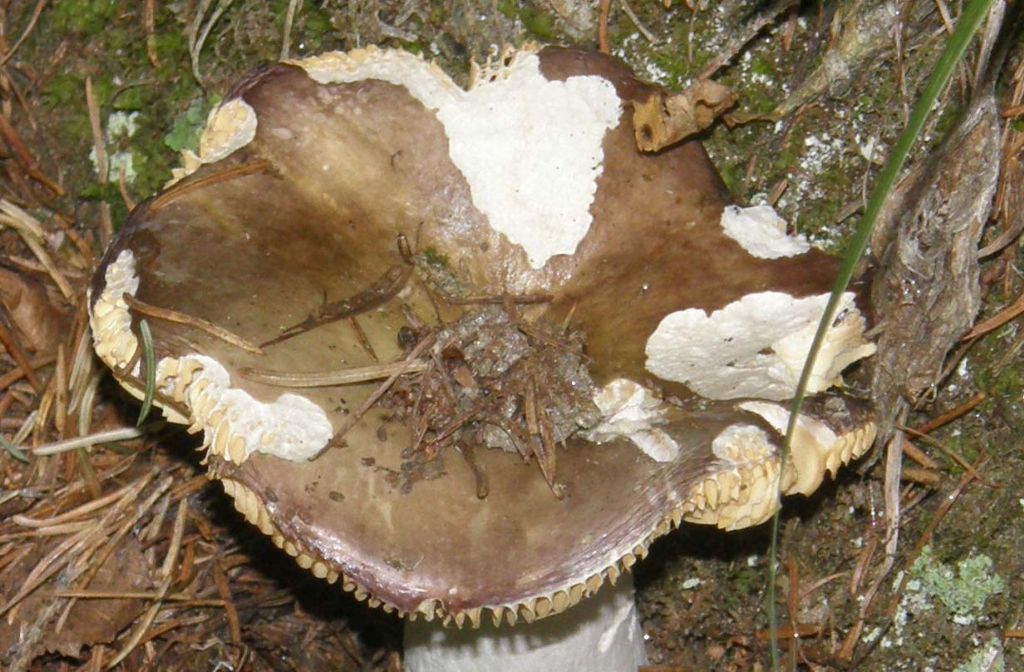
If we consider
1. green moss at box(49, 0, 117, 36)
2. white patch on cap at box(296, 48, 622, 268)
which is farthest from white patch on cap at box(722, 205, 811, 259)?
green moss at box(49, 0, 117, 36)

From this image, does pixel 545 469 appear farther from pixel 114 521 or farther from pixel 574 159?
pixel 114 521

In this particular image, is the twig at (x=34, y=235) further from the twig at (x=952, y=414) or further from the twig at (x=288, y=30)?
the twig at (x=952, y=414)

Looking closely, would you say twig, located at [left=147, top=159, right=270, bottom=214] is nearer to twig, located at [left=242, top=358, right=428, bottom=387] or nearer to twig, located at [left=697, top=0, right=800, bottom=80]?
twig, located at [left=242, top=358, right=428, bottom=387]

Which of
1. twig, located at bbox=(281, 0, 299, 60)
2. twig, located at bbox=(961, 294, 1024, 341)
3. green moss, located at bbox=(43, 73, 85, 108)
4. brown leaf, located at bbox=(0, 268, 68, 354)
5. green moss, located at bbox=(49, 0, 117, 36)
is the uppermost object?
twig, located at bbox=(281, 0, 299, 60)

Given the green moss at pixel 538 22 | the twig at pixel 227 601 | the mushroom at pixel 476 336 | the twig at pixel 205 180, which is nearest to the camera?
the mushroom at pixel 476 336

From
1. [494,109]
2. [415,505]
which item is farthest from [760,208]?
[415,505]

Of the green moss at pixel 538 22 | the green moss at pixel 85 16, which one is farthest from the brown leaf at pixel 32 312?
the green moss at pixel 538 22

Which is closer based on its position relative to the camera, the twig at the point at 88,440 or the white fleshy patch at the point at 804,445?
the white fleshy patch at the point at 804,445
